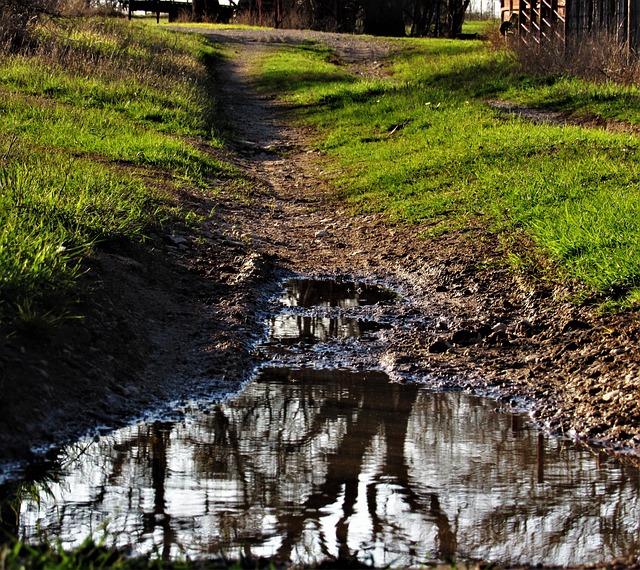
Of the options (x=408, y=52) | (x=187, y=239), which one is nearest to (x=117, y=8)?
(x=408, y=52)

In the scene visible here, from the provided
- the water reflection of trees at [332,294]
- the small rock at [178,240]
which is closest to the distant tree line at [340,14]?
the small rock at [178,240]

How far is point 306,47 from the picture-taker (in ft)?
90.5

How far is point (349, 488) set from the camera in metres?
3.56

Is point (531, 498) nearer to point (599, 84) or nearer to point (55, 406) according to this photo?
point (55, 406)

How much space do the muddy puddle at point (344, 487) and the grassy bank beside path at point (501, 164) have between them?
1717 mm

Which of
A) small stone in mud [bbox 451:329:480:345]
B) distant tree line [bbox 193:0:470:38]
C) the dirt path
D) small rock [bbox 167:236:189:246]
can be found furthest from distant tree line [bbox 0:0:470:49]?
small stone in mud [bbox 451:329:480:345]

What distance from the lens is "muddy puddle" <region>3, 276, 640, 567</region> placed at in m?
3.09

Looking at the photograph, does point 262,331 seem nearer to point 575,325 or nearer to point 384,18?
point 575,325

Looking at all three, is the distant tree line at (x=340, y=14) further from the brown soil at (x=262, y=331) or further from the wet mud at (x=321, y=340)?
the wet mud at (x=321, y=340)

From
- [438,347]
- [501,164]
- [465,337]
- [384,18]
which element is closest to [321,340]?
[438,347]

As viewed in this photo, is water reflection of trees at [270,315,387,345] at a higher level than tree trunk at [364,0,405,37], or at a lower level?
lower

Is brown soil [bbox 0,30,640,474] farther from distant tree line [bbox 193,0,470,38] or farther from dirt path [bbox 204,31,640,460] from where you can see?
distant tree line [bbox 193,0,470,38]

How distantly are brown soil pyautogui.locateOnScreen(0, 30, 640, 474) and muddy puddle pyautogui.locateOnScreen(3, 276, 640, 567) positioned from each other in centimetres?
22

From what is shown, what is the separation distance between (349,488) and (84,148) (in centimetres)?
678
